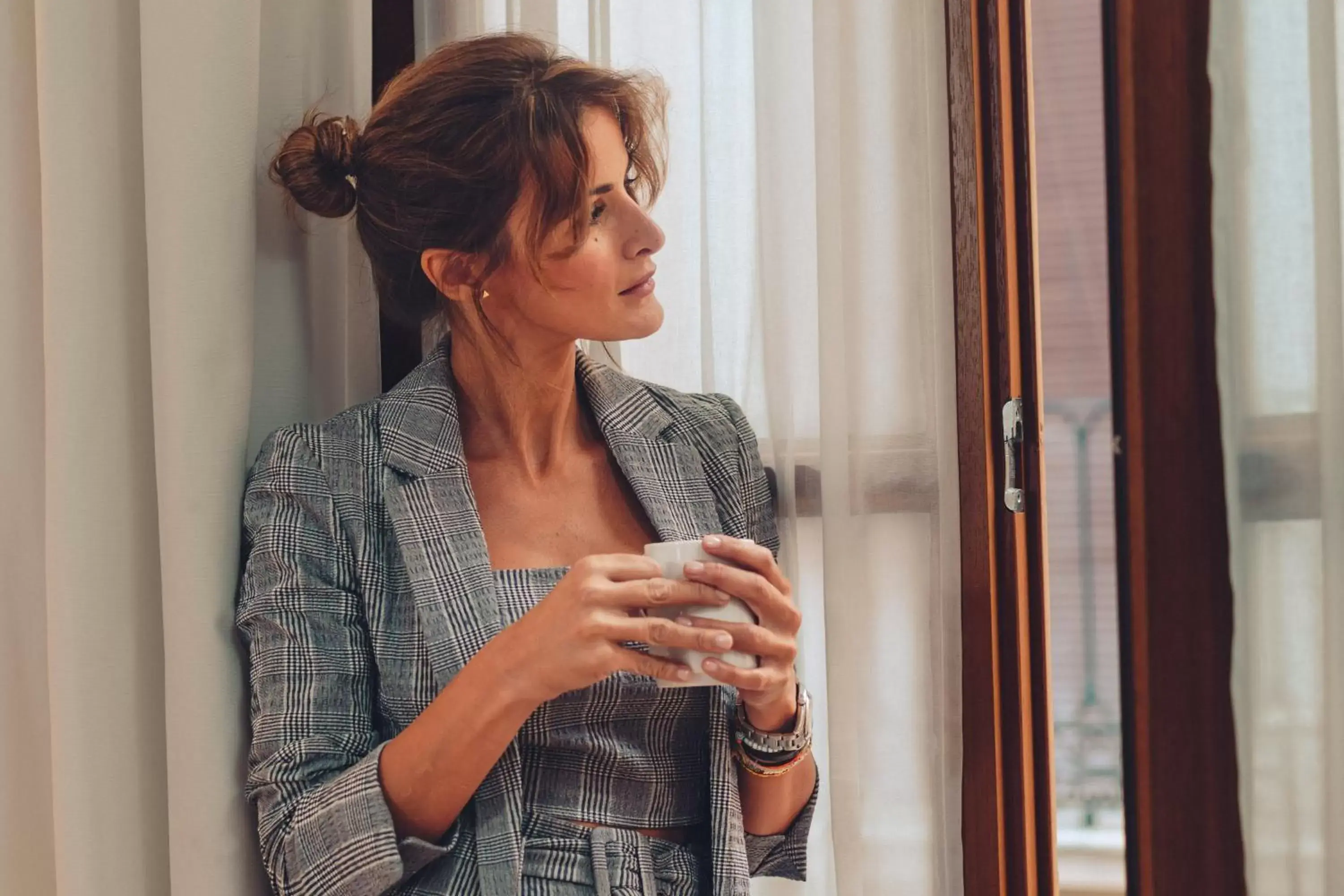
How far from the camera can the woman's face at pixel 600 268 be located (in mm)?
1064

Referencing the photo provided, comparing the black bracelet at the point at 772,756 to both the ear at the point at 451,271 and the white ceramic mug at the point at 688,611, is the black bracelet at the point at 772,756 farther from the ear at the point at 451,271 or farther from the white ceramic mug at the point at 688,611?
the ear at the point at 451,271

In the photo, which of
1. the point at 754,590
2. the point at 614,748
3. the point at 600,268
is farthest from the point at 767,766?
the point at 600,268

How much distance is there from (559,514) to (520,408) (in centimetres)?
11

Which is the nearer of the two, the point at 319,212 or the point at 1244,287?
the point at 1244,287

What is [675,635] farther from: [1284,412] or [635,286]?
[1284,412]

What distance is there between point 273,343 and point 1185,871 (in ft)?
3.06

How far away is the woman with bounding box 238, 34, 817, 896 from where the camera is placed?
97 cm

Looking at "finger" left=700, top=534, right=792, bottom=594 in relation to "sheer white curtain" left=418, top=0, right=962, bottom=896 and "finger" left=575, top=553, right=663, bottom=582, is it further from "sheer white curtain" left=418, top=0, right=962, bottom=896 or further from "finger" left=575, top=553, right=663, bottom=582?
"sheer white curtain" left=418, top=0, right=962, bottom=896

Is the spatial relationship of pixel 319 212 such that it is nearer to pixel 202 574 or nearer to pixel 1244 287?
pixel 202 574

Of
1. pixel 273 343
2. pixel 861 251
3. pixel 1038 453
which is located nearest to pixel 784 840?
pixel 1038 453

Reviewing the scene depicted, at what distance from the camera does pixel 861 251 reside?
3.64 feet

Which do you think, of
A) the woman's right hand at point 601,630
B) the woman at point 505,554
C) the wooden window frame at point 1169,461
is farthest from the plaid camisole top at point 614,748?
the wooden window frame at point 1169,461

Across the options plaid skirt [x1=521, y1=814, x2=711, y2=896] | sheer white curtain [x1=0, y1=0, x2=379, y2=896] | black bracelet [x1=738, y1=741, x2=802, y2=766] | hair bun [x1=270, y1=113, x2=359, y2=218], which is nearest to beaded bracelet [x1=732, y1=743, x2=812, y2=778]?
black bracelet [x1=738, y1=741, x2=802, y2=766]

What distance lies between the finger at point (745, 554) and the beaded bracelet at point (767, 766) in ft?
0.69
